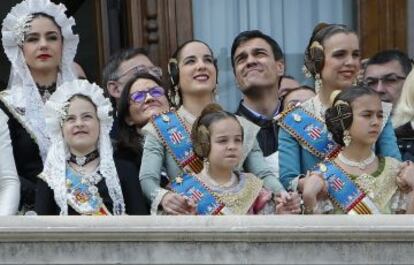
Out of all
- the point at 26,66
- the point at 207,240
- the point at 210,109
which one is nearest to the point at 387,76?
the point at 210,109

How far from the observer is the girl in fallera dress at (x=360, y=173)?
634 centimetres

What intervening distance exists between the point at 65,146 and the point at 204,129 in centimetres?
60

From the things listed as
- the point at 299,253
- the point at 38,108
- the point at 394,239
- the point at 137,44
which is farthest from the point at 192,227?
the point at 137,44

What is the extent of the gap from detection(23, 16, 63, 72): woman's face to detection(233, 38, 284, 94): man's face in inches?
33.8

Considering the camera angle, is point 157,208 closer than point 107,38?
Yes

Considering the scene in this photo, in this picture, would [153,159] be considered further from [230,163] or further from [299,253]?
[299,253]

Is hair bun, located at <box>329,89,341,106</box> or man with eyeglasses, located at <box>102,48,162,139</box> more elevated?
man with eyeglasses, located at <box>102,48,162,139</box>

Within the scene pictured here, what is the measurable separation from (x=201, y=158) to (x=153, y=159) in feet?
0.68

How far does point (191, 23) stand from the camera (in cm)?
838

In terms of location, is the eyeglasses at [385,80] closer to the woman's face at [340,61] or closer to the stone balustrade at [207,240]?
the woman's face at [340,61]

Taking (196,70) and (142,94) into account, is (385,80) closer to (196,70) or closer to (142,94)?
(196,70)

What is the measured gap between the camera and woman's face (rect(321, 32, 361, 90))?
21.9 ft

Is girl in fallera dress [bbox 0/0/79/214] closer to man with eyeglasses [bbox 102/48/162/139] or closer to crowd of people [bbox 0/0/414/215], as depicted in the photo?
crowd of people [bbox 0/0/414/215]


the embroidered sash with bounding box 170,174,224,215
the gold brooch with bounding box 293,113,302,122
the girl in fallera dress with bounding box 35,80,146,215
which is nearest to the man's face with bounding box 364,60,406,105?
the gold brooch with bounding box 293,113,302,122
